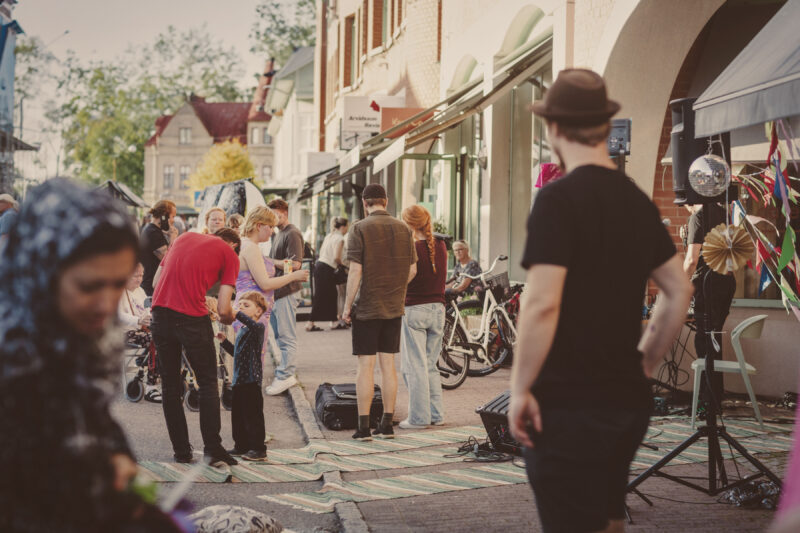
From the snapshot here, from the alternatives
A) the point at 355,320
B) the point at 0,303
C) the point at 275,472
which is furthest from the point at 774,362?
the point at 0,303

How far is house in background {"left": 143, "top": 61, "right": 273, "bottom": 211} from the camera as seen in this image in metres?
90.8

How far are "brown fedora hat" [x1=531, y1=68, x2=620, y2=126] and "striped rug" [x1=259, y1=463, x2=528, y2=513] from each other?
3.77 m

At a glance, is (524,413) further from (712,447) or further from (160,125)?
(160,125)

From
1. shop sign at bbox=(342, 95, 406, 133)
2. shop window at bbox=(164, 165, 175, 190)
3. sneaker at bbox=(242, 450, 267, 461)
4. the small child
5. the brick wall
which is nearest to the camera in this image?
the small child

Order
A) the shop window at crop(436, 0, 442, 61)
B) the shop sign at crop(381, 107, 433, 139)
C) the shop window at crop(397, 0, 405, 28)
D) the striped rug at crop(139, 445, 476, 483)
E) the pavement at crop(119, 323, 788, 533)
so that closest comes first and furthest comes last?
the pavement at crop(119, 323, 788, 533), the striped rug at crop(139, 445, 476, 483), the shop window at crop(436, 0, 442, 61), the shop sign at crop(381, 107, 433, 139), the shop window at crop(397, 0, 405, 28)

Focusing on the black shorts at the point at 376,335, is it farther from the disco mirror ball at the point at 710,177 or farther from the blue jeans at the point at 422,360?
the disco mirror ball at the point at 710,177

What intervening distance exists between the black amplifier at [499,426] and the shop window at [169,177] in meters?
91.8

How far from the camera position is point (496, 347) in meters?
12.3

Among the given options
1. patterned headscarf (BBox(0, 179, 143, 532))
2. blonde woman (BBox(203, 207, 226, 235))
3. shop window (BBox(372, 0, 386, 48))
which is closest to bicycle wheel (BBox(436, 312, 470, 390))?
blonde woman (BBox(203, 207, 226, 235))

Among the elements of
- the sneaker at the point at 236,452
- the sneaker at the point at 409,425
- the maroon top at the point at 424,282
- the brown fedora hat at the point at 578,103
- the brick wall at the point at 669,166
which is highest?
the brick wall at the point at 669,166

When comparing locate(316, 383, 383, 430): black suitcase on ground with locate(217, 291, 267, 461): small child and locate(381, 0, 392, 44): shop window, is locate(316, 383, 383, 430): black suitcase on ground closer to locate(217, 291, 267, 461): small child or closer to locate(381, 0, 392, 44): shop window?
locate(217, 291, 267, 461): small child

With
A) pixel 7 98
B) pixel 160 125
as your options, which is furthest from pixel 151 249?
pixel 160 125

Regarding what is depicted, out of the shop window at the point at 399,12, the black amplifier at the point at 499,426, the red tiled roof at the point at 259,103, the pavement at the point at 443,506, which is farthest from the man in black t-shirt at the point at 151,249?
the red tiled roof at the point at 259,103

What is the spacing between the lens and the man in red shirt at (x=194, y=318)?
701 cm
